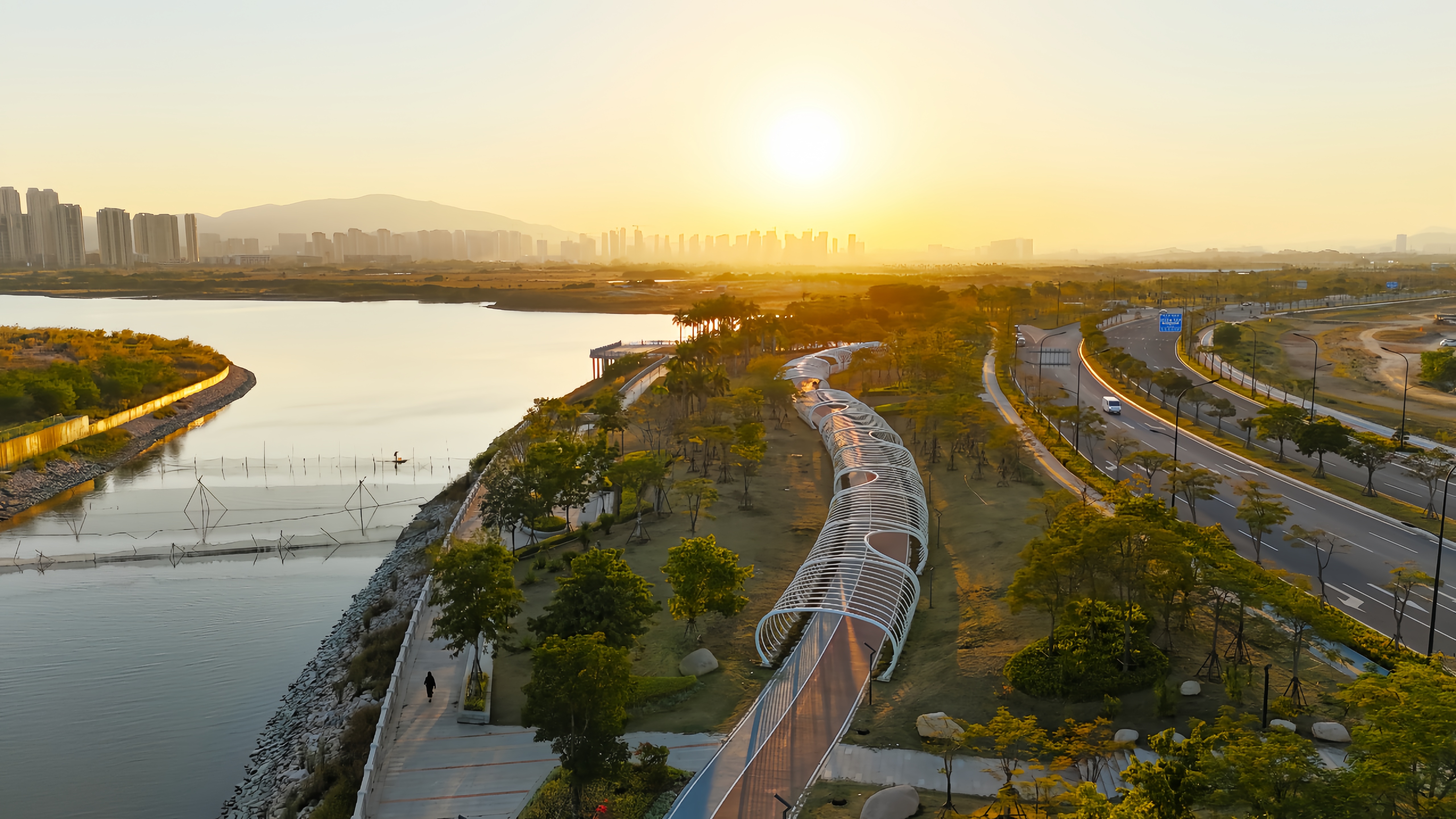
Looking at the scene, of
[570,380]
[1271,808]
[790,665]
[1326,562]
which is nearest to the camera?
[1271,808]

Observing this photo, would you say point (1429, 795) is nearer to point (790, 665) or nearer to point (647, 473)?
point (790, 665)

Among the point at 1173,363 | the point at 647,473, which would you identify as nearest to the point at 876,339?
the point at 1173,363

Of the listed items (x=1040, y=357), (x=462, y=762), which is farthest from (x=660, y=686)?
(x=1040, y=357)

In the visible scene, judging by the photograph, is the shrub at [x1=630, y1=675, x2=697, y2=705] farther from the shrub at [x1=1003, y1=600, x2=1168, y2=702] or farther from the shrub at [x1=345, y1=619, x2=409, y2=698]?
the shrub at [x1=1003, y1=600, x2=1168, y2=702]

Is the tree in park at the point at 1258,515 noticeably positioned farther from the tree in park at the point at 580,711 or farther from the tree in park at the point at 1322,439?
the tree in park at the point at 580,711

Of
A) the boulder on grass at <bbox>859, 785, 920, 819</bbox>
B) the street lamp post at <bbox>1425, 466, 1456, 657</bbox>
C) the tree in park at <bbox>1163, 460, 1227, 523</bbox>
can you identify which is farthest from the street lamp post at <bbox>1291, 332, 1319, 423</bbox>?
the boulder on grass at <bbox>859, 785, 920, 819</bbox>

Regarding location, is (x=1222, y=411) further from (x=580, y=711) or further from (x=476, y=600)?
(x=580, y=711)

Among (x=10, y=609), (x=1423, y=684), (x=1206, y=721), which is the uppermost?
(x=1423, y=684)
